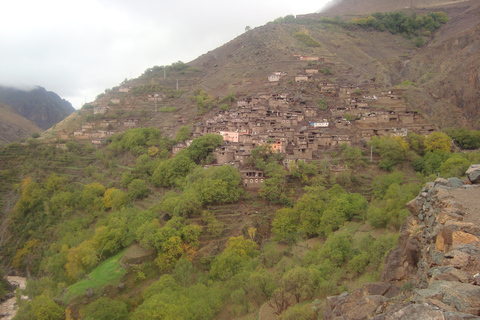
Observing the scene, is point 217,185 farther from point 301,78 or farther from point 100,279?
point 301,78

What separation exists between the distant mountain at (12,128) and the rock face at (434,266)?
229ft

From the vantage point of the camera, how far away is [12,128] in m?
69.1

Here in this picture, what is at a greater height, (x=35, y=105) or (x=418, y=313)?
(x=35, y=105)

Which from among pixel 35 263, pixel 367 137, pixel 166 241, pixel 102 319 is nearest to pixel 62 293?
pixel 102 319

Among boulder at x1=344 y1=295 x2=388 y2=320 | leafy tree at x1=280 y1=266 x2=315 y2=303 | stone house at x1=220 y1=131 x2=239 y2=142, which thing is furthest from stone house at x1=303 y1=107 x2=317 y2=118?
boulder at x1=344 y1=295 x2=388 y2=320

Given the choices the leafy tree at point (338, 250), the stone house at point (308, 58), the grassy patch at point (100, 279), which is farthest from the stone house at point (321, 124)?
the grassy patch at point (100, 279)

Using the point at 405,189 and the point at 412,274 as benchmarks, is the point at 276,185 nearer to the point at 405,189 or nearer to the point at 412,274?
the point at 405,189

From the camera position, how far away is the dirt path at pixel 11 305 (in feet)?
87.5

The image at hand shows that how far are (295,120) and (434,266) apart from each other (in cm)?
3091

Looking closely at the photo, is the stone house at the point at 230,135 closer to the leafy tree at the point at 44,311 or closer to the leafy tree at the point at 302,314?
the leafy tree at the point at 44,311

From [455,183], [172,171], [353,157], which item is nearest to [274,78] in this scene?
[353,157]

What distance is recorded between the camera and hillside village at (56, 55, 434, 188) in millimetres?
31000

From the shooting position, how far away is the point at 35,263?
30875 millimetres

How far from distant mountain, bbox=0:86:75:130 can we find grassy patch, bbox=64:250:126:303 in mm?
82676
